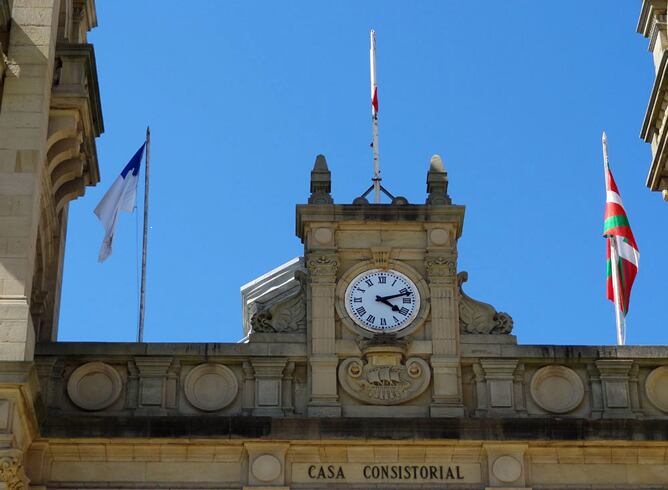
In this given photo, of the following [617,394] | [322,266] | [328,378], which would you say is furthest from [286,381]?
[617,394]

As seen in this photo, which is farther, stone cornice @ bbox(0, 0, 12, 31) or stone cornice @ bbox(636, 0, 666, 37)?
stone cornice @ bbox(636, 0, 666, 37)

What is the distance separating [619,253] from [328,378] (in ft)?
24.3

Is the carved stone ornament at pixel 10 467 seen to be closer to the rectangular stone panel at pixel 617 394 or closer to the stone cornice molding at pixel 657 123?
the rectangular stone panel at pixel 617 394

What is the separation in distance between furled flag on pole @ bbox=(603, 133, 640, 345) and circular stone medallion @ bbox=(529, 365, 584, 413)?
3.50 m

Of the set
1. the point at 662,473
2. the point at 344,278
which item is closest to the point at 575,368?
the point at 662,473

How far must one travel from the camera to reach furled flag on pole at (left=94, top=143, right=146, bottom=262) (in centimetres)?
3522

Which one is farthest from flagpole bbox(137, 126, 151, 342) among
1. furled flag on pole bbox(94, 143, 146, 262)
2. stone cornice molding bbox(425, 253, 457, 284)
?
stone cornice molding bbox(425, 253, 457, 284)

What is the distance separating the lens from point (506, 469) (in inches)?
1190

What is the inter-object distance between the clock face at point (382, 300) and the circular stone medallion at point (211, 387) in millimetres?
2504

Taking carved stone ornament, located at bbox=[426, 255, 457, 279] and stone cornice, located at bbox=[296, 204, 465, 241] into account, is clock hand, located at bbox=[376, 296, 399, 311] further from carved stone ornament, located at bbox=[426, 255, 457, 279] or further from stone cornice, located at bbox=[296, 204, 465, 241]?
stone cornice, located at bbox=[296, 204, 465, 241]

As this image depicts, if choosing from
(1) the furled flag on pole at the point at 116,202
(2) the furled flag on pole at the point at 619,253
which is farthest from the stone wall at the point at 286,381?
(1) the furled flag on pole at the point at 116,202

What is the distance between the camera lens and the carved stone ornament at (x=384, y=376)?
102ft

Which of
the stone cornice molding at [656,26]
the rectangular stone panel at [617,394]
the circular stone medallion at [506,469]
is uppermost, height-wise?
the stone cornice molding at [656,26]

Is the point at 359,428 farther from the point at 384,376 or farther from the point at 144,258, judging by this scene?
the point at 144,258
